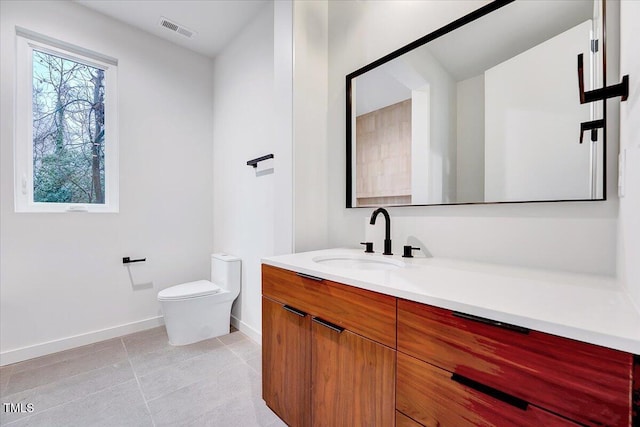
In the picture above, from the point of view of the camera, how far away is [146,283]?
101 inches

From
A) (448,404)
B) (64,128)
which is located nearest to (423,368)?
(448,404)

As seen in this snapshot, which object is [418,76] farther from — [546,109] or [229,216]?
[229,216]

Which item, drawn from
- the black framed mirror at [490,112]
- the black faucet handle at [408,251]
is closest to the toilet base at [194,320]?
the black framed mirror at [490,112]

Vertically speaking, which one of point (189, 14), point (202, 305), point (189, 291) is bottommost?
point (202, 305)

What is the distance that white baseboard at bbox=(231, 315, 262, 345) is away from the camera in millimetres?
2297

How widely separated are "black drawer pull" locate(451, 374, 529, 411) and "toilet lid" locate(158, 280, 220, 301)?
2.07m

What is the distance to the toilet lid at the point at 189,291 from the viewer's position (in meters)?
2.14

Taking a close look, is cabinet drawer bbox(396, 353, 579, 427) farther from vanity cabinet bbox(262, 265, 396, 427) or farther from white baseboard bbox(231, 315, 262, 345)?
white baseboard bbox(231, 315, 262, 345)

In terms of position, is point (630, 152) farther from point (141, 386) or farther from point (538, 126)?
point (141, 386)

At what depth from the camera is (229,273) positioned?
8.05 feet

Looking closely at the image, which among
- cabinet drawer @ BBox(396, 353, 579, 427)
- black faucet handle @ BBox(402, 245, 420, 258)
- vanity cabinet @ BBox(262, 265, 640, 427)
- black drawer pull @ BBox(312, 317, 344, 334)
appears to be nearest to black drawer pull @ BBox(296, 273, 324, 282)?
vanity cabinet @ BBox(262, 265, 640, 427)

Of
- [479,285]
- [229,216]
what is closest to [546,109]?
[479,285]

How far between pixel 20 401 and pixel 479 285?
2472 mm

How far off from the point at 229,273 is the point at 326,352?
1637mm
